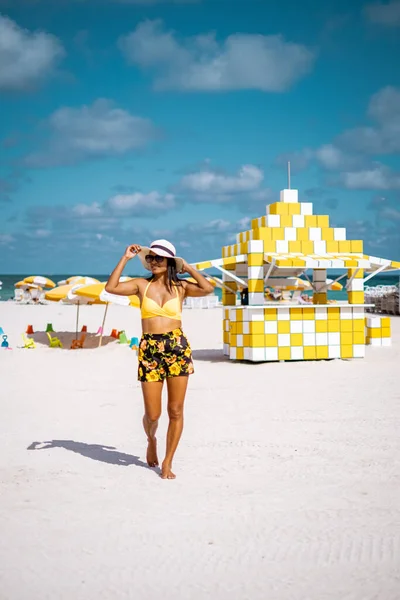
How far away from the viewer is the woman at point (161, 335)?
509 cm

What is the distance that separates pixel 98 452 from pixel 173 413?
124 centimetres

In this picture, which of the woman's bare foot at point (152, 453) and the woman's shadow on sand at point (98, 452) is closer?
the woman's bare foot at point (152, 453)

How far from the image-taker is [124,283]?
17.0 ft

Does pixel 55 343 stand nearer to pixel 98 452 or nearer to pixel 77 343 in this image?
pixel 77 343

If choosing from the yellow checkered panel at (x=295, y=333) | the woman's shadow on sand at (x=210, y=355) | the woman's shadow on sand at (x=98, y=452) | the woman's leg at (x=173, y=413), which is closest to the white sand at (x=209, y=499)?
the woman's shadow on sand at (x=98, y=452)

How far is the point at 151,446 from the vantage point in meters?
5.45

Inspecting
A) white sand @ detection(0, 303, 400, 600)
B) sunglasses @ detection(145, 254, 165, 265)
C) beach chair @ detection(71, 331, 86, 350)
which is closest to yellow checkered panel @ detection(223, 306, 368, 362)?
white sand @ detection(0, 303, 400, 600)

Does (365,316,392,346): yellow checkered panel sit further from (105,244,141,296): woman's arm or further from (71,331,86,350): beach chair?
(105,244,141,296): woman's arm

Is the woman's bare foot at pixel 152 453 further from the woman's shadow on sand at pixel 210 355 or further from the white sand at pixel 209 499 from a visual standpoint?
the woman's shadow on sand at pixel 210 355

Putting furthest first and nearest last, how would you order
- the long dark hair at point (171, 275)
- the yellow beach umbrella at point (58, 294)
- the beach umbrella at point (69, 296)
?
the yellow beach umbrella at point (58, 294), the beach umbrella at point (69, 296), the long dark hair at point (171, 275)

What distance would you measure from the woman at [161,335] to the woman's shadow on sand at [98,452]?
54cm

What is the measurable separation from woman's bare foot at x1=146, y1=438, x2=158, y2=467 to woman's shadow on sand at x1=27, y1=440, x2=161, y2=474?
5cm

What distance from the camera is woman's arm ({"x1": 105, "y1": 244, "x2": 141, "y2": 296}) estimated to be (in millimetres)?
5117

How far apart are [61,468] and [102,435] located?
1.36m
